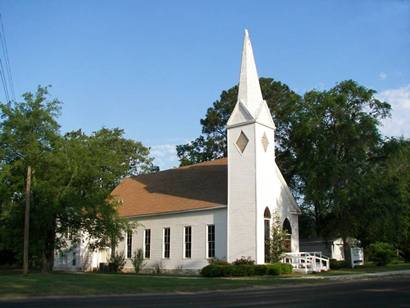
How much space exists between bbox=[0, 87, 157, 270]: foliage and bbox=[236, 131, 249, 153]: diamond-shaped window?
9977 mm

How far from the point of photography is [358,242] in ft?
149

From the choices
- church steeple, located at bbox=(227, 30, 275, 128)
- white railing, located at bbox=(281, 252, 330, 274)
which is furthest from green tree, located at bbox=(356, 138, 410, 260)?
church steeple, located at bbox=(227, 30, 275, 128)

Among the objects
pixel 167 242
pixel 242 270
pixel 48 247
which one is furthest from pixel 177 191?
pixel 242 270

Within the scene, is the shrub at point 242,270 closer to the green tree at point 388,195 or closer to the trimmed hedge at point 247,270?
the trimmed hedge at point 247,270

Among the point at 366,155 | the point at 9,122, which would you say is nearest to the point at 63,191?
the point at 9,122

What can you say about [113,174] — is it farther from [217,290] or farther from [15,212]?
[217,290]

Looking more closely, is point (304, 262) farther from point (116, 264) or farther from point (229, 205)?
point (116, 264)

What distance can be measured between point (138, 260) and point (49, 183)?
33.3 feet

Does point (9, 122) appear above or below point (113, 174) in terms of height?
above

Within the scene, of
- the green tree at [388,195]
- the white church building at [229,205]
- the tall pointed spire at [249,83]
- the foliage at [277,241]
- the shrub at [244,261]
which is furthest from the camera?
the green tree at [388,195]

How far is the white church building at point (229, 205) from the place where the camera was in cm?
3516

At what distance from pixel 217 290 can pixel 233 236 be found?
13514 millimetres

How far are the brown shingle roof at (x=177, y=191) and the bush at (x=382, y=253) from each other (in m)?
15.5

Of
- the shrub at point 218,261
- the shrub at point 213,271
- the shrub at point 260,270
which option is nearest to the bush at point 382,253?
the shrub at point 218,261
